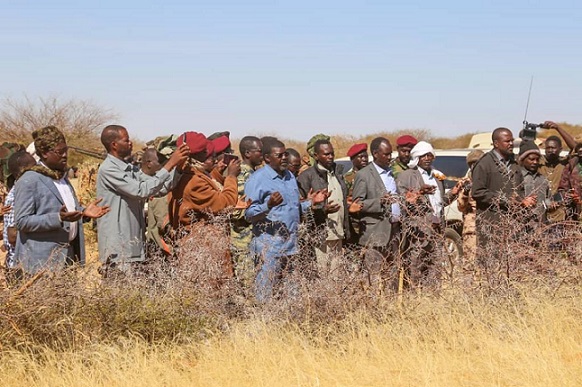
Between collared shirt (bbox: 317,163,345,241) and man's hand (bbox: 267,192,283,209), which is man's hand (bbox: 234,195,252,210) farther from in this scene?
collared shirt (bbox: 317,163,345,241)

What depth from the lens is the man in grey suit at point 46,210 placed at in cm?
661

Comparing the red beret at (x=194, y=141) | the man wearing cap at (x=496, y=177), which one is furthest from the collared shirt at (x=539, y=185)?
the red beret at (x=194, y=141)

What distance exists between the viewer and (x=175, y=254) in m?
7.38

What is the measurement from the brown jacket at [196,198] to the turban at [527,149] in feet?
11.8

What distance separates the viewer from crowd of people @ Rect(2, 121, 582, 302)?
6.83m

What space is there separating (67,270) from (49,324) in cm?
39

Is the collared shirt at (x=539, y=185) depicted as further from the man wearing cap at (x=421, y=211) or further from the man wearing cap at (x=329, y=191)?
the man wearing cap at (x=329, y=191)

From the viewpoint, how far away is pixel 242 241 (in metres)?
8.27

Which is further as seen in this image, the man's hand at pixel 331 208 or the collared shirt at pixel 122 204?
the man's hand at pixel 331 208

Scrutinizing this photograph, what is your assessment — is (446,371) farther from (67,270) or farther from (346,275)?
(67,270)

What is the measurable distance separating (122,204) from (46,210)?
0.60 m

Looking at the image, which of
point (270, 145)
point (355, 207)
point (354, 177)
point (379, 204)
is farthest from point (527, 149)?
point (270, 145)

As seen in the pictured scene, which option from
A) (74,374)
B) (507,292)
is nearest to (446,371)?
(507,292)

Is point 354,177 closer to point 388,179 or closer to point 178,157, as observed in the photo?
point 388,179
